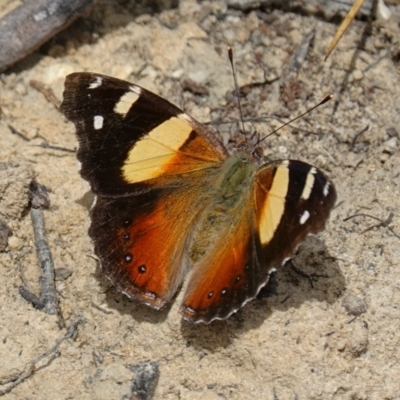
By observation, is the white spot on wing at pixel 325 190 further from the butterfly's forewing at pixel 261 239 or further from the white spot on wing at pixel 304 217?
the white spot on wing at pixel 304 217

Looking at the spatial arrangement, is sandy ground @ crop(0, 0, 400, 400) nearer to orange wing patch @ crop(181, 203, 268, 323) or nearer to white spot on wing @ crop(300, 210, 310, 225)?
orange wing patch @ crop(181, 203, 268, 323)

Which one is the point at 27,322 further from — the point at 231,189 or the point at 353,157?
the point at 353,157

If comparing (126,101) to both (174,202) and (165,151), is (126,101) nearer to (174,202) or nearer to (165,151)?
(165,151)

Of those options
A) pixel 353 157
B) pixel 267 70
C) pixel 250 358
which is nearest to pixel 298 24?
pixel 267 70

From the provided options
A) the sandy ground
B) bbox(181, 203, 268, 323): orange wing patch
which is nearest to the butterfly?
bbox(181, 203, 268, 323): orange wing patch

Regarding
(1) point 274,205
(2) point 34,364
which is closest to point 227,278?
(1) point 274,205

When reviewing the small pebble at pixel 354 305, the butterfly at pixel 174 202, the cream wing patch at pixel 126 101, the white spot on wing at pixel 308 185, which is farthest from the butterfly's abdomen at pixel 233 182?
the small pebble at pixel 354 305
